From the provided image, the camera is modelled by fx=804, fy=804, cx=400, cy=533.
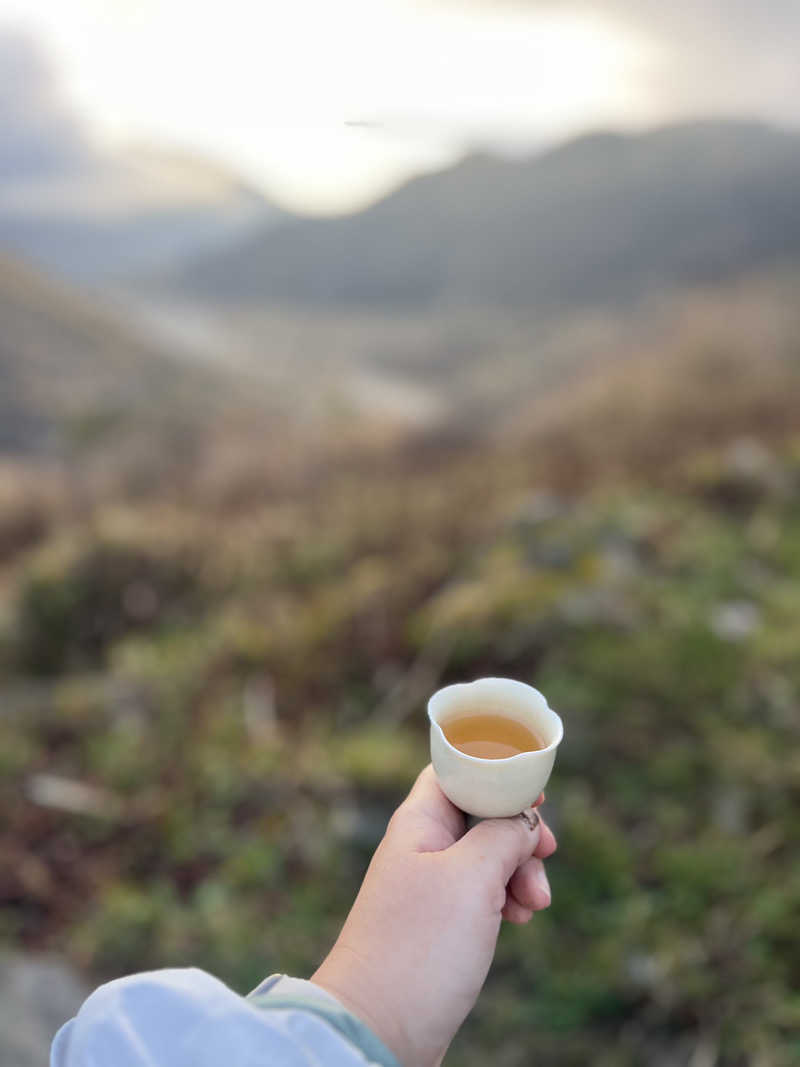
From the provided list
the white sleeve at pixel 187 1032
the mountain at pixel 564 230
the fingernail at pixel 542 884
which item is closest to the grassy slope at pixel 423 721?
the fingernail at pixel 542 884

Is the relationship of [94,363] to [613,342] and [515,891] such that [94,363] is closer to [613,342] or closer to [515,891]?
[613,342]

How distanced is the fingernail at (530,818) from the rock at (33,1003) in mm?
1513

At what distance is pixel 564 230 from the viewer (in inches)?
493

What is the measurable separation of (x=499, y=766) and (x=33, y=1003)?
5.83ft

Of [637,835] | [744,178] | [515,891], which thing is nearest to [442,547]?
[637,835]

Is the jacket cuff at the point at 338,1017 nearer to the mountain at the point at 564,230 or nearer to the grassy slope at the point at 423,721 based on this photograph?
the grassy slope at the point at 423,721

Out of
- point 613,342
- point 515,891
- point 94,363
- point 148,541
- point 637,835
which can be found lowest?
point 94,363

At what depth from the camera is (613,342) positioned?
8758mm

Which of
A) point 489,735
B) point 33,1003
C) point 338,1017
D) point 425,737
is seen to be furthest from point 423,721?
point 338,1017

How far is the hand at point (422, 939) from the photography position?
32.5 inches

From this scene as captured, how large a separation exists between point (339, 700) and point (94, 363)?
8.79 m

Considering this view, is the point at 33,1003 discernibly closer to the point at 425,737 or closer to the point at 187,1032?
the point at 425,737

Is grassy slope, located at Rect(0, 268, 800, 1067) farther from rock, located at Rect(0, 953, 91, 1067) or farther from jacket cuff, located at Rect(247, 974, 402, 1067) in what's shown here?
jacket cuff, located at Rect(247, 974, 402, 1067)

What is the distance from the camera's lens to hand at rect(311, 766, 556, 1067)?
2.71 ft
